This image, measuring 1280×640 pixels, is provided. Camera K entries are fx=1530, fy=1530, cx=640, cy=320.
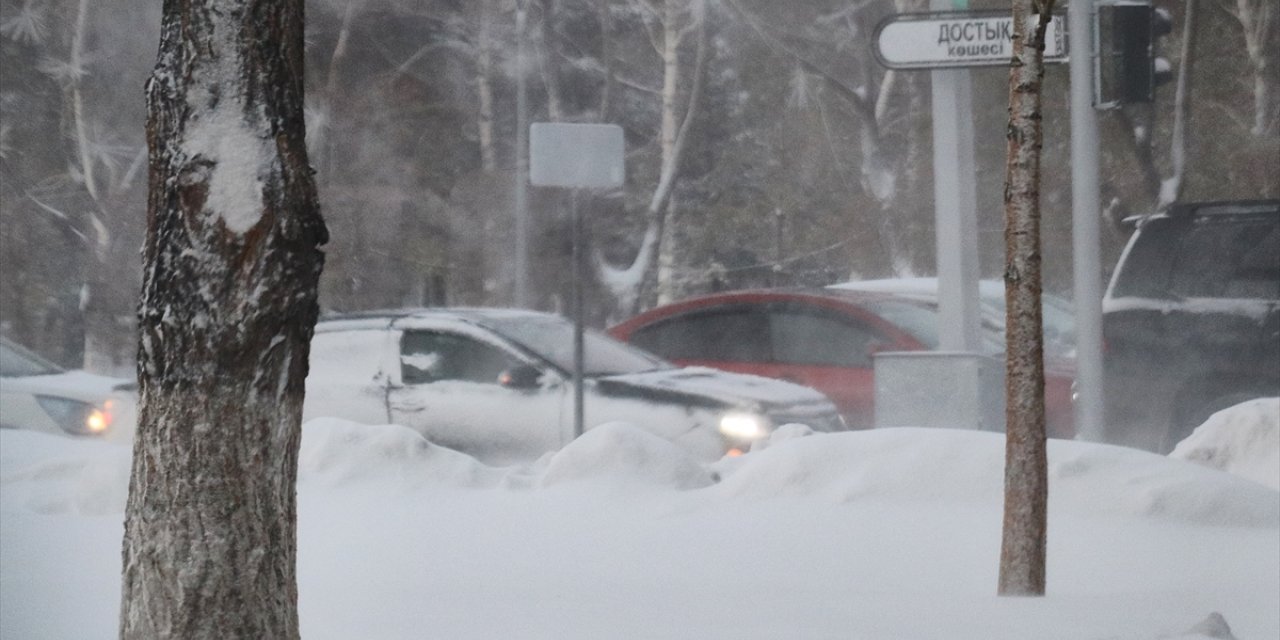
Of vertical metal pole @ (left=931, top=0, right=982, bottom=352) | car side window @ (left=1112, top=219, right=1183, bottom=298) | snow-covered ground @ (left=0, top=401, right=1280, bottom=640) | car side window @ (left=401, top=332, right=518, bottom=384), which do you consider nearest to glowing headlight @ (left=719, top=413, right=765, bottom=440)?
snow-covered ground @ (left=0, top=401, right=1280, bottom=640)

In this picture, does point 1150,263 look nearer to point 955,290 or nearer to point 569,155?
point 955,290

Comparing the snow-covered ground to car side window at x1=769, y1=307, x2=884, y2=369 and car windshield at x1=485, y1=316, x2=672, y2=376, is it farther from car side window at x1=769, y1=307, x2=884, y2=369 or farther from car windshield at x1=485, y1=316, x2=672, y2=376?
car windshield at x1=485, y1=316, x2=672, y2=376

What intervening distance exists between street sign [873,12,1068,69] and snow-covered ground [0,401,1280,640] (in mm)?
2074

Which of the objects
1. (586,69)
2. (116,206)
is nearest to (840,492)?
(586,69)

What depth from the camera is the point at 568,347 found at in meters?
10.3

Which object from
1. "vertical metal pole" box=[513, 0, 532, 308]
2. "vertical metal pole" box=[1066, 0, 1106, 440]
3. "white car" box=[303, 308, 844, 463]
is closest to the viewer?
"vertical metal pole" box=[1066, 0, 1106, 440]

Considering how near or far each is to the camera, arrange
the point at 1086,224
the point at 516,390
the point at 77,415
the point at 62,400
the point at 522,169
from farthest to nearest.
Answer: the point at 522,169
the point at 62,400
the point at 77,415
the point at 516,390
the point at 1086,224

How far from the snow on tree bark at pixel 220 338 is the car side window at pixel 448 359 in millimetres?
5929

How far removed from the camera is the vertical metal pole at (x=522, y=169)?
11.1 metres

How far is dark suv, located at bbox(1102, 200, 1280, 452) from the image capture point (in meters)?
9.45

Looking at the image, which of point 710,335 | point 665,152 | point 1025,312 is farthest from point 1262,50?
point 1025,312

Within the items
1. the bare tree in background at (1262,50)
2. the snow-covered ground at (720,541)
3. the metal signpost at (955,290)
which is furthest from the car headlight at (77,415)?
the bare tree in background at (1262,50)

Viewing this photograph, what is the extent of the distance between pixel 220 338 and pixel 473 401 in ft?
20.1

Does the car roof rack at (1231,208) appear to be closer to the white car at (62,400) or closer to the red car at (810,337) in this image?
the red car at (810,337)
